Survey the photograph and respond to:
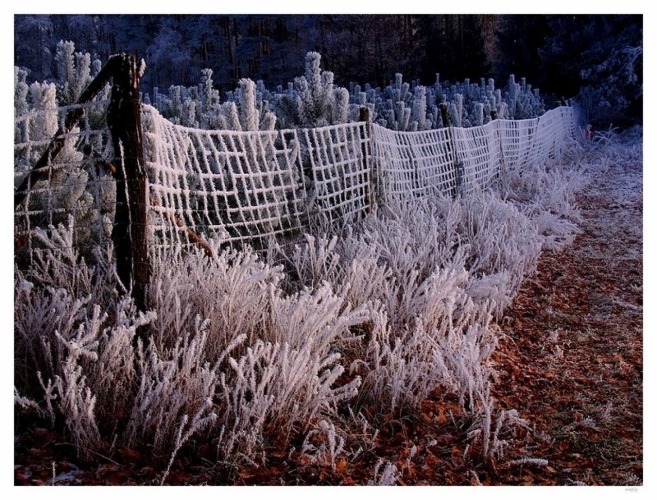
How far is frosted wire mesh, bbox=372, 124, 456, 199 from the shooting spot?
17.0ft

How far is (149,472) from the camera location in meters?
1.91

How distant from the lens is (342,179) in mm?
5070

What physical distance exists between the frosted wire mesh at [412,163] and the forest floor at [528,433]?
1909 millimetres

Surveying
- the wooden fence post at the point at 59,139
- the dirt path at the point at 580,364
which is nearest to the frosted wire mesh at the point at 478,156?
the dirt path at the point at 580,364

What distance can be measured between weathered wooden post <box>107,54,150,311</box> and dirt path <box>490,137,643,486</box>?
1.51 metres

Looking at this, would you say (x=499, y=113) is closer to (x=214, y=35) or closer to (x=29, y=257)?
(x=214, y=35)

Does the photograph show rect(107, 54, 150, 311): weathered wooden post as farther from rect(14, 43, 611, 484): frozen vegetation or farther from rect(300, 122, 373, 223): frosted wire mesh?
rect(300, 122, 373, 223): frosted wire mesh

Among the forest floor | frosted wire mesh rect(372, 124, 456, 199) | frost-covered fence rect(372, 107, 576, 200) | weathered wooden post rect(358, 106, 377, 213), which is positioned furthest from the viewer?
frost-covered fence rect(372, 107, 576, 200)

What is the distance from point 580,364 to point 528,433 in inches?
30.3

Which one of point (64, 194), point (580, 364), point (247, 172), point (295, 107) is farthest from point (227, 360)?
point (295, 107)

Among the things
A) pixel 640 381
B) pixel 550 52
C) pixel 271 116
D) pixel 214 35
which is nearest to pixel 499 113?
pixel 550 52

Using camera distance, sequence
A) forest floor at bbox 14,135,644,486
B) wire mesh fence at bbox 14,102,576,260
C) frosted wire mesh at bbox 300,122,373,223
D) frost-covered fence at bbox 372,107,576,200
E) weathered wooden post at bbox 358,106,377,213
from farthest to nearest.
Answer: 1. frost-covered fence at bbox 372,107,576,200
2. weathered wooden post at bbox 358,106,377,213
3. frosted wire mesh at bbox 300,122,373,223
4. wire mesh fence at bbox 14,102,576,260
5. forest floor at bbox 14,135,644,486

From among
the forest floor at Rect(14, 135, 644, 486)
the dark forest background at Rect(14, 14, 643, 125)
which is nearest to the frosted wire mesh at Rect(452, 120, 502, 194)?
the dark forest background at Rect(14, 14, 643, 125)

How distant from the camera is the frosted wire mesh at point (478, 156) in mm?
6948
